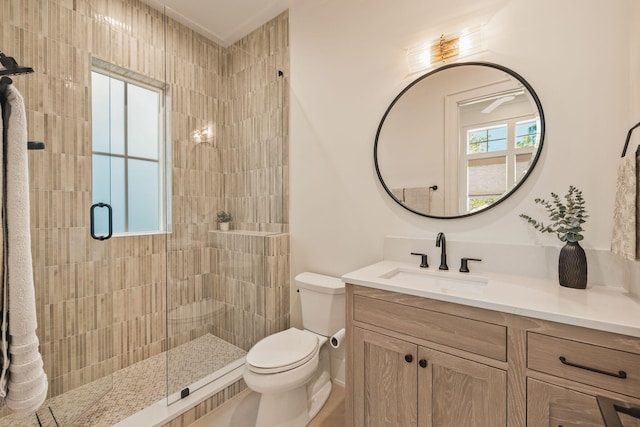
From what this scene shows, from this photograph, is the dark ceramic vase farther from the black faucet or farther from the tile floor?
the tile floor

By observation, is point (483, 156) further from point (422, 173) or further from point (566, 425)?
point (566, 425)

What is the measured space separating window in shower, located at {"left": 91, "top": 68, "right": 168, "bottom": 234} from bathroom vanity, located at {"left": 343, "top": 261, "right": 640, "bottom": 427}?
1604 millimetres

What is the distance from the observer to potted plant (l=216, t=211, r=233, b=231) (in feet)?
7.48

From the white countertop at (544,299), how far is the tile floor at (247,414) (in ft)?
3.23

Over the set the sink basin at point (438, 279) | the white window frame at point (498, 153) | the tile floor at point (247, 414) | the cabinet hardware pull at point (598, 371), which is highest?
the white window frame at point (498, 153)

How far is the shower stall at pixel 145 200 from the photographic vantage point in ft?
5.20

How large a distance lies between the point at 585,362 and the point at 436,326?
438 mm

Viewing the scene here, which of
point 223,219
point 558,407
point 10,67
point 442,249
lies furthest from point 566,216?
point 223,219

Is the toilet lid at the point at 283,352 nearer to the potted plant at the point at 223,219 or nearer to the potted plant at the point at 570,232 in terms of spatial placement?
the potted plant at the point at 223,219

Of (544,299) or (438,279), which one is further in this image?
(438,279)

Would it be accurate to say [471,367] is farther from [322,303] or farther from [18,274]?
[18,274]

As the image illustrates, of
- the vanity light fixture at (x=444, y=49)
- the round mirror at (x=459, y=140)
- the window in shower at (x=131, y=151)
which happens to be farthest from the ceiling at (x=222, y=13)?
the round mirror at (x=459, y=140)

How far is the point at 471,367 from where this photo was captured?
3.33ft

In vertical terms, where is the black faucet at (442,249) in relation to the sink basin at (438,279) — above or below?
above
